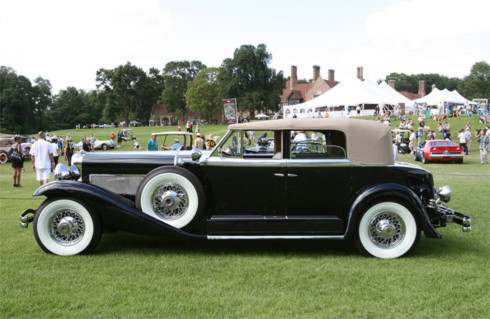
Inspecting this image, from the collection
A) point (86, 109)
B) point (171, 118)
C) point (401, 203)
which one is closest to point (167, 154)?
point (401, 203)

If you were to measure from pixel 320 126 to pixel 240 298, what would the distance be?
262 cm

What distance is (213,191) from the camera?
516 centimetres

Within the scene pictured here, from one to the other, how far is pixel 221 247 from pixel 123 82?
81.2 m

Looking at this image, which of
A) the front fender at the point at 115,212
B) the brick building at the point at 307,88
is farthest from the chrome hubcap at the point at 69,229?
the brick building at the point at 307,88


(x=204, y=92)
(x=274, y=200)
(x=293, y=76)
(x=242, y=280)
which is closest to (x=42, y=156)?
(x=274, y=200)

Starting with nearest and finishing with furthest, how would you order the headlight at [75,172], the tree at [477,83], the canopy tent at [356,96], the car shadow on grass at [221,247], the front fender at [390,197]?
the front fender at [390,197]
the car shadow on grass at [221,247]
the headlight at [75,172]
the canopy tent at [356,96]
the tree at [477,83]

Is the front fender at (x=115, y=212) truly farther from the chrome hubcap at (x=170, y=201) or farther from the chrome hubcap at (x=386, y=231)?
the chrome hubcap at (x=386, y=231)

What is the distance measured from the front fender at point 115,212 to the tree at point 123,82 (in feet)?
264

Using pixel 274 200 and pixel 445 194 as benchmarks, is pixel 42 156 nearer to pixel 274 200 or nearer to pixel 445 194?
pixel 274 200

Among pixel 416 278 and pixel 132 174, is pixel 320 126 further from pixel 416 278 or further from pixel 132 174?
pixel 132 174

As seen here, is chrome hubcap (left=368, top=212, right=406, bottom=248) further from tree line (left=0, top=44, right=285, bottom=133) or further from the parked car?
tree line (left=0, top=44, right=285, bottom=133)

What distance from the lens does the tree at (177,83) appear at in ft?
267

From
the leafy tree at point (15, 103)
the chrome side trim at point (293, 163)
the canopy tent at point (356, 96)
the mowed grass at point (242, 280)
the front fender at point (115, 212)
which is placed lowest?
the mowed grass at point (242, 280)

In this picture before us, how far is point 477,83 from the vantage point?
9206cm
